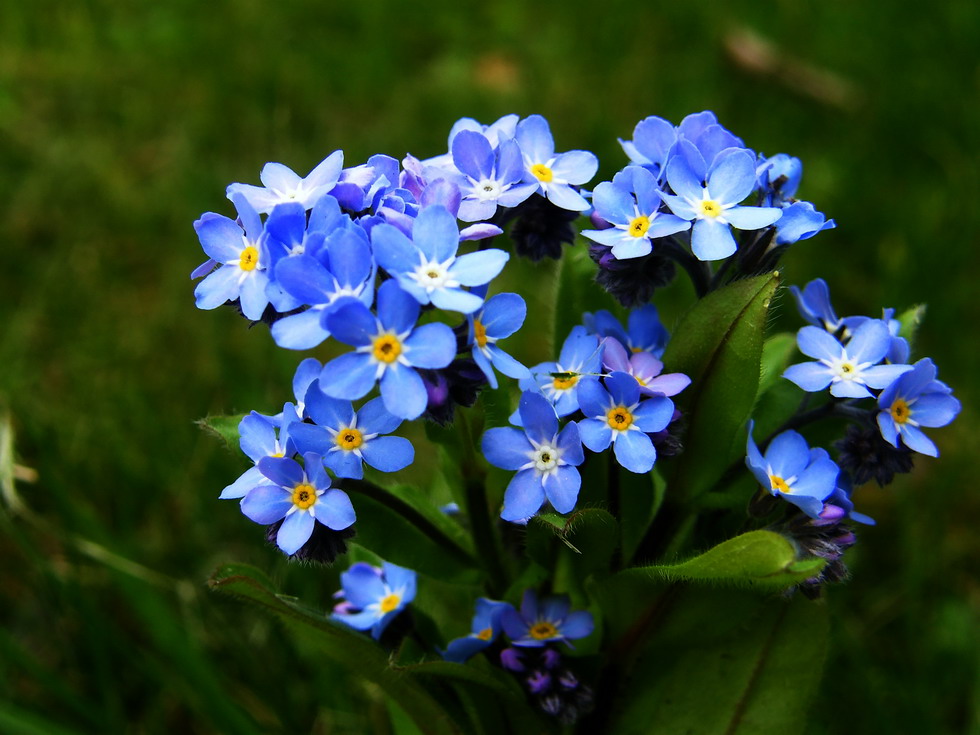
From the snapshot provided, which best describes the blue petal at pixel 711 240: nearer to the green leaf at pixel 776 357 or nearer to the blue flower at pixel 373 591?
the green leaf at pixel 776 357

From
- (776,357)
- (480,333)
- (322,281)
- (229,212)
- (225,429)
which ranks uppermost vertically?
(322,281)

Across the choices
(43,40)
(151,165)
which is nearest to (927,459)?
(151,165)

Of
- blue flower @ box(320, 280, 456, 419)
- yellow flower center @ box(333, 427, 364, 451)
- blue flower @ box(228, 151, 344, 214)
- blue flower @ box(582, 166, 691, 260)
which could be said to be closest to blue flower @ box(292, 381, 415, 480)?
yellow flower center @ box(333, 427, 364, 451)

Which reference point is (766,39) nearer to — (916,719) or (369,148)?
(369,148)

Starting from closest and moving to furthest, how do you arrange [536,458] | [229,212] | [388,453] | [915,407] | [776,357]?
[388,453], [536,458], [915,407], [776,357], [229,212]

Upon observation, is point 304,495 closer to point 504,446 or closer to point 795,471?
point 504,446

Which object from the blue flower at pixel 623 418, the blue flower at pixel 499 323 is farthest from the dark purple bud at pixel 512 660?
the blue flower at pixel 499 323

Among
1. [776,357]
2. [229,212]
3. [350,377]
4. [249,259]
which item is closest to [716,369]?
[776,357]
